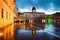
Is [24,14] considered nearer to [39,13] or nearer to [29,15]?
[29,15]

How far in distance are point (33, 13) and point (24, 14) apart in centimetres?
1511

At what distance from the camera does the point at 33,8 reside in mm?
173375

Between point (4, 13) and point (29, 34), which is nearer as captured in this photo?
point (29, 34)

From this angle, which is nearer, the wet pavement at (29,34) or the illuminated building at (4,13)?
the wet pavement at (29,34)

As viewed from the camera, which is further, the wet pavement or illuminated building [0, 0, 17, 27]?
illuminated building [0, 0, 17, 27]

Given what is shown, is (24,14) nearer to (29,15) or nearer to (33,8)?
(29,15)

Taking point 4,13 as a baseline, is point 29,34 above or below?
below

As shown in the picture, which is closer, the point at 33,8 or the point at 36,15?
the point at 33,8

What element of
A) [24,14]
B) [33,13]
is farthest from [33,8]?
[24,14]

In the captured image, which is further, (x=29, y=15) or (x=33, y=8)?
(x=29, y=15)

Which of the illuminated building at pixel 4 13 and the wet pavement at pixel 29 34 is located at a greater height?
the illuminated building at pixel 4 13

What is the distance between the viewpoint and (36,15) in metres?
186

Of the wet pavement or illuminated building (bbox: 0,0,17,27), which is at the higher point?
illuminated building (bbox: 0,0,17,27)

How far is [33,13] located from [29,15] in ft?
42.1
